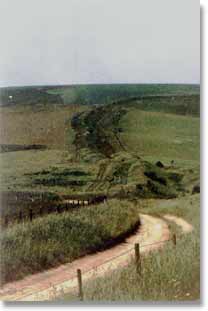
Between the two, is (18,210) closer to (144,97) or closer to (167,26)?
(144,97)

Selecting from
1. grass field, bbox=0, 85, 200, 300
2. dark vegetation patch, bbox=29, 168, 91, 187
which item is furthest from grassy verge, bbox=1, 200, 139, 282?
dark vegetation patch, bbox=29, 168, 91, 187

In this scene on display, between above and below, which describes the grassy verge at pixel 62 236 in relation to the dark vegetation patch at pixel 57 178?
below

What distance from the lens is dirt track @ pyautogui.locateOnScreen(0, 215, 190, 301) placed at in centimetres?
270

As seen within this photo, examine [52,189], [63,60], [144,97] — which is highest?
[63,60]

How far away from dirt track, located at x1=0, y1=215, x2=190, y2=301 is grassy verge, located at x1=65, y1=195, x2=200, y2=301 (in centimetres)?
4

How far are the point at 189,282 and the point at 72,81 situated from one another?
997 mm

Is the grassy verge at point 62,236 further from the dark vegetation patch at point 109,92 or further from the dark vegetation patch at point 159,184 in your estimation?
the dark vegetation patch at point 109,92

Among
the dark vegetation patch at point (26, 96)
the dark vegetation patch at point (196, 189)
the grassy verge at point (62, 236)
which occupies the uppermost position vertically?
the dark vegetation patch at point (26, 96)

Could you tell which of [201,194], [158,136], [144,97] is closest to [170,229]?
[201,194]

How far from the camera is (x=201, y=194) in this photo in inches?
107

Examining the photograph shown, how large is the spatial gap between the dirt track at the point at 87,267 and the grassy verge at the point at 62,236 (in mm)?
32

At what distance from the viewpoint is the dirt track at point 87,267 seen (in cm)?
270

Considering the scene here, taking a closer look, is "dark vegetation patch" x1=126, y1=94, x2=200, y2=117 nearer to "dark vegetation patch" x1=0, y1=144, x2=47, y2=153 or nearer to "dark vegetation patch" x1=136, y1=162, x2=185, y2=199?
"dark vegetation patch" x1=136, y1=162, x2=185, y2=199

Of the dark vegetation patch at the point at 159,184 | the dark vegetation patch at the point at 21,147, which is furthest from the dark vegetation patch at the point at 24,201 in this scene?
the dark vegetation patch at the point at 159,184
